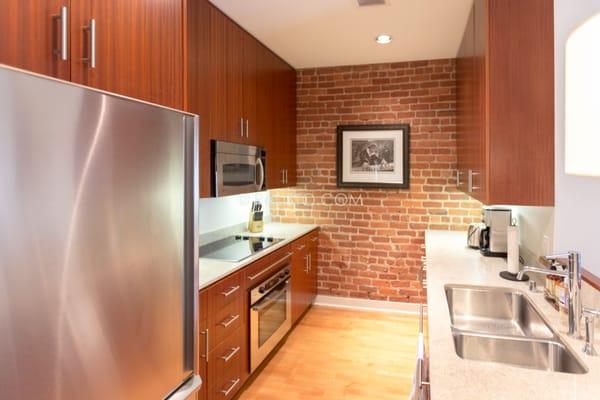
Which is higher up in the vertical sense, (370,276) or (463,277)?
(463,277)

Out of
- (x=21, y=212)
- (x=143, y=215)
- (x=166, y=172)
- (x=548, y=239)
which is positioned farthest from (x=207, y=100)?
(x=548, y=239)

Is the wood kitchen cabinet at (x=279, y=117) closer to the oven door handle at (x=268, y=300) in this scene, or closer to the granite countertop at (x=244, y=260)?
the granite countertop at (x=244, y=260)

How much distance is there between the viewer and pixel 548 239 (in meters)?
1.96

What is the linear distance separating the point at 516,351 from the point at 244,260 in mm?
1529

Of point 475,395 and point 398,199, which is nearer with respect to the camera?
point 475,395

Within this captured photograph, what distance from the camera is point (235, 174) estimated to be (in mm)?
2750

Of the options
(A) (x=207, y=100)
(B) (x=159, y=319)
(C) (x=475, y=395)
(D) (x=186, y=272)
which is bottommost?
(C) (x=475, y=395)

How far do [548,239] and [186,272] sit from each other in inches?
70.5

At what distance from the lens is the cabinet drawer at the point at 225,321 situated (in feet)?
6.73

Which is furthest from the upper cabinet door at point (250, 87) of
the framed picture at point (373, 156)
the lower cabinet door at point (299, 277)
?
the framed picture at point (373, 156)

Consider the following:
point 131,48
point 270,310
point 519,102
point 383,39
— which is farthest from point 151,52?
point 383,39

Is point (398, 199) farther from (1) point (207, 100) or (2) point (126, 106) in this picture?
(2) point (126, 106)

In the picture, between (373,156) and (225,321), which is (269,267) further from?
(373,156)

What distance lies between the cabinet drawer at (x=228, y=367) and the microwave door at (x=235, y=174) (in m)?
0.94
